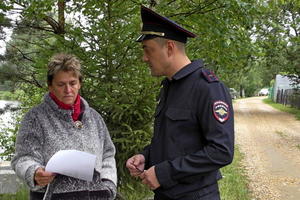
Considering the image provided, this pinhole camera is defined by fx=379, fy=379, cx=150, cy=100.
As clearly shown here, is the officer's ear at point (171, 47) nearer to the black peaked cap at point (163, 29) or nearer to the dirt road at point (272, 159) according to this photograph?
the black peaked cap at point (163, 29)

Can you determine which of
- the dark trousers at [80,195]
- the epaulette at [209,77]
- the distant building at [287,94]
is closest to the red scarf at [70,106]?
the dark trousers at [80,195]

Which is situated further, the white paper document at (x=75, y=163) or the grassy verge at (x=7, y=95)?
the grassy verge at (x=7, y=95)

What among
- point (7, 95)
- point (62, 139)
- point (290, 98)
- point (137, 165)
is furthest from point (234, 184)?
point (290, 98)

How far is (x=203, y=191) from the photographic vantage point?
205 cm

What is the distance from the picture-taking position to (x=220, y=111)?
1.88 metres

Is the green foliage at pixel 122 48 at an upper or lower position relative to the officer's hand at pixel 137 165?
upper

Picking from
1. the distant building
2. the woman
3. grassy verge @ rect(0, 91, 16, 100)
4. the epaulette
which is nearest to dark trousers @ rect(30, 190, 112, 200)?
the woman

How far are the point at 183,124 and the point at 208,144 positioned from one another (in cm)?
18

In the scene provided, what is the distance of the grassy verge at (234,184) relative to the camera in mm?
6172

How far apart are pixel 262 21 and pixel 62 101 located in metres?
4.63

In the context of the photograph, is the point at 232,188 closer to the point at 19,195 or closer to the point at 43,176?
the point at 19,195

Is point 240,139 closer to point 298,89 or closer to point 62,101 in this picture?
point 62,101

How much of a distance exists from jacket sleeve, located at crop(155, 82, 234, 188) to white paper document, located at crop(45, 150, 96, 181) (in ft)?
1.51

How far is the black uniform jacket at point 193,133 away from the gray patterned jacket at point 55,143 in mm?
482
